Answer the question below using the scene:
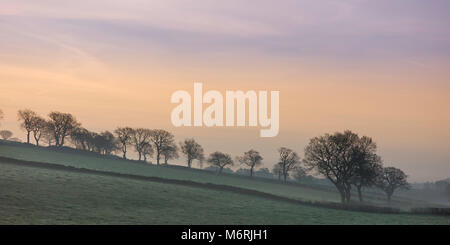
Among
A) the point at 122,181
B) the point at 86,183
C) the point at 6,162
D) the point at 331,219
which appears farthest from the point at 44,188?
the point at 331,219

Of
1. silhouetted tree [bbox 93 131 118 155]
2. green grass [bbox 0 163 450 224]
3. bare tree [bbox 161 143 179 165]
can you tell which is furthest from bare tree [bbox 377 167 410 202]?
silhouetted tree [bbox 93 131 118 155]

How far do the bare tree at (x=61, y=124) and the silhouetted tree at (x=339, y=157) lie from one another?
103 m

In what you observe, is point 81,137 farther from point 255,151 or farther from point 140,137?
point 255,151

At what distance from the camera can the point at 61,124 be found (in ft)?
477

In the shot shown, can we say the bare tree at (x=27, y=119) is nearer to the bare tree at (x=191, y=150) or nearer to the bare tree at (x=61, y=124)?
the bare tree at (x=61, y=124)

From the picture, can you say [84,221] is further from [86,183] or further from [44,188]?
[86,183]

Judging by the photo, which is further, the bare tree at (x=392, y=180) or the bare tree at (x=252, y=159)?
the bare tree at (x=252, y=159)

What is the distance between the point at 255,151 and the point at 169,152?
38653 millimetres

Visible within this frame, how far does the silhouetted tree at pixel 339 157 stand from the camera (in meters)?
82.1

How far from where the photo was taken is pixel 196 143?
163125mm

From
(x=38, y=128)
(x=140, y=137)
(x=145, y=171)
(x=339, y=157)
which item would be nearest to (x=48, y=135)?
(x=38, y=128)

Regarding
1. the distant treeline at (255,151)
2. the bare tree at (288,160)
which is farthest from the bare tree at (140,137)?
the bare tree at (288,160)
